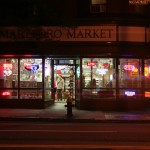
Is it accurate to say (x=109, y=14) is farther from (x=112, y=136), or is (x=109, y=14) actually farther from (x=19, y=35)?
(x=112, y=136)

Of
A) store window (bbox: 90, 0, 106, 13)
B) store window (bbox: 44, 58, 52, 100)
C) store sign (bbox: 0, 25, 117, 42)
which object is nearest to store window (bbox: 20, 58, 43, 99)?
store window (bbox: 44, 58, 52, 100)

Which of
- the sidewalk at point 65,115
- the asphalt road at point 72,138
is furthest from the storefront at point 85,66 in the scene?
the asphalt road at point 72,138

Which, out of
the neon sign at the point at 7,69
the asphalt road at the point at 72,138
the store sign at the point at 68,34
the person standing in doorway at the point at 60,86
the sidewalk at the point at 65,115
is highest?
the store sign at the point at 68,34

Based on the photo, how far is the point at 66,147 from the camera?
14367 millimetres

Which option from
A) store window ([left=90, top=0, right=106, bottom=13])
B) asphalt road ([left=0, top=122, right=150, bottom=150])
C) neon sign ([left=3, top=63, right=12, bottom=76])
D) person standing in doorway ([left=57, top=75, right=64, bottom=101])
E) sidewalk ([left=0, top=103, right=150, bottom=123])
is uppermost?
store window ([left=90, top=0, right=106, bottom=13])

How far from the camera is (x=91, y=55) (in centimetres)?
2839

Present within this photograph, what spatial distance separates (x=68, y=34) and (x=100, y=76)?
2814mm

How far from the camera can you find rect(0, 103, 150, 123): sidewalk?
2431 centimetres

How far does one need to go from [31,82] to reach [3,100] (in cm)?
178

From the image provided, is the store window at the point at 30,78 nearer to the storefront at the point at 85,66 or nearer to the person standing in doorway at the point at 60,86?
the storefront at the point at 85,66

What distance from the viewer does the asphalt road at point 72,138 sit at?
14531 millimetres

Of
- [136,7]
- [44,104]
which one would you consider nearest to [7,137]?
[44,104]

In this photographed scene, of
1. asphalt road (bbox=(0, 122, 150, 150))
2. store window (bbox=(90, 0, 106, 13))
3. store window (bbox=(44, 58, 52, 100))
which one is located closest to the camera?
asphalt road (bbox=(0, 122, 150, 150))

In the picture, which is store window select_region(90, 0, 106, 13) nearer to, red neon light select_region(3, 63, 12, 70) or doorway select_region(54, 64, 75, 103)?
doorway select_region(54, 64, 75, 103)
